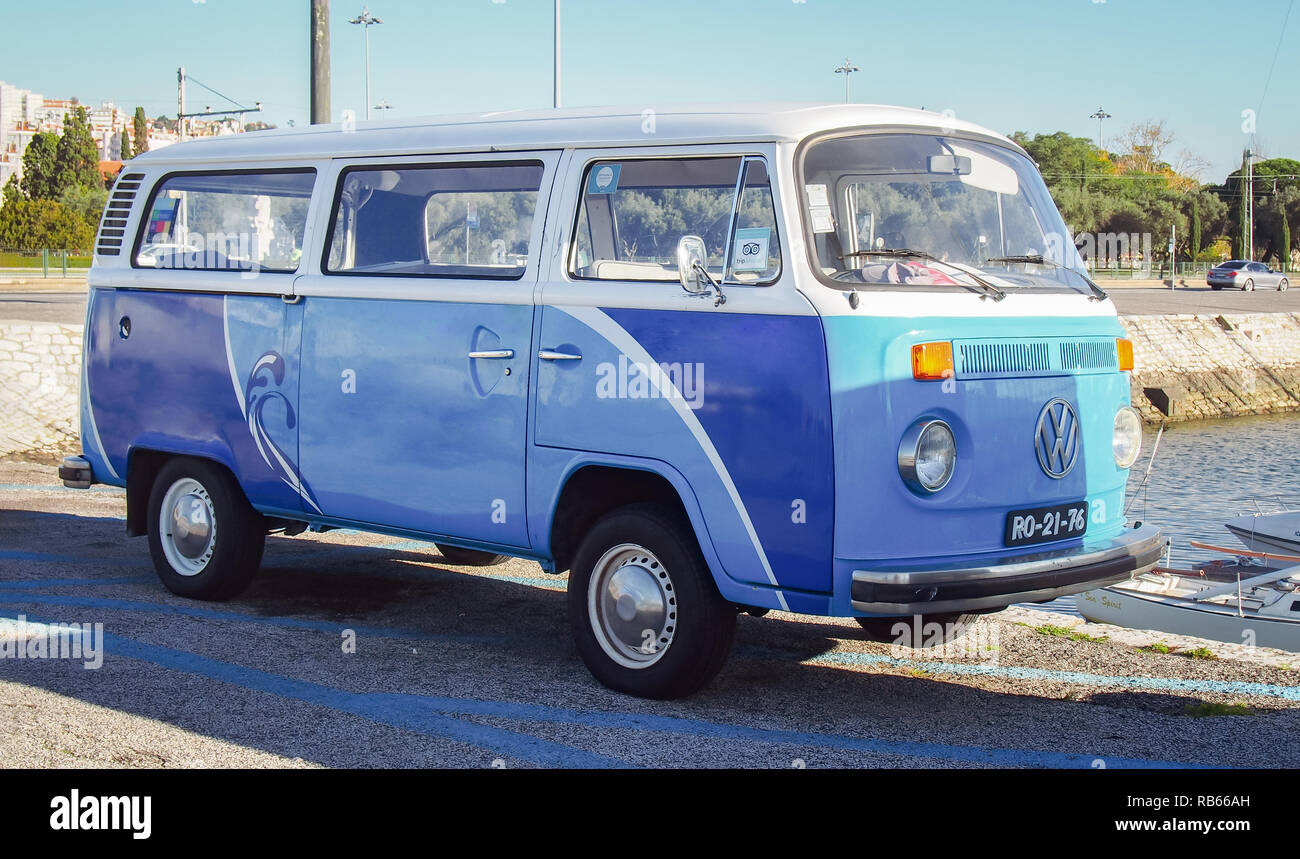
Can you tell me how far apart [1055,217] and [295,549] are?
18.7ft

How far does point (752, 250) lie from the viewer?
17.3 feet

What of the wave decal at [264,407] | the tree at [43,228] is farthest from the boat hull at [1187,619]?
the tree at [43,228]

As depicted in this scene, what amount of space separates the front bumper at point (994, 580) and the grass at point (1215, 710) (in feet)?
2.07

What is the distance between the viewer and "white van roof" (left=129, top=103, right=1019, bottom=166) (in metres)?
5.41

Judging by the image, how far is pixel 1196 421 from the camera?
35.8 metres

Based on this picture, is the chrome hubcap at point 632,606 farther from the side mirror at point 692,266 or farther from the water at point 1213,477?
the water at point 1213,477

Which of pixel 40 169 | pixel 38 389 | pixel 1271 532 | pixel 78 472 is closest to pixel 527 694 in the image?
pixel 78 472

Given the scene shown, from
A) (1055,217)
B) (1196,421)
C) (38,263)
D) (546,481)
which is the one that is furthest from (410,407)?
(38,263)

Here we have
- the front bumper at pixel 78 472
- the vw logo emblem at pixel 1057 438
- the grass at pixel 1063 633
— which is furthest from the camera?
the front bumper at pixel 78 472

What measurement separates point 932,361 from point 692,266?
101 centimetres

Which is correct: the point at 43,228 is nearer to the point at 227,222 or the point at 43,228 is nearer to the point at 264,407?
the point at 227,222

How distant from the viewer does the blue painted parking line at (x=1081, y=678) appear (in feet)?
19.7

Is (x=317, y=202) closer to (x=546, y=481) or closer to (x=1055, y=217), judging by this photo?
(x=546, y=481)

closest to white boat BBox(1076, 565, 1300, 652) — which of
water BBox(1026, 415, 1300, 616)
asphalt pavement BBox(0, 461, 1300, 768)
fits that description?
water BBox(1026, 415, 1300, 616)
